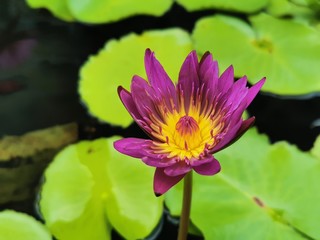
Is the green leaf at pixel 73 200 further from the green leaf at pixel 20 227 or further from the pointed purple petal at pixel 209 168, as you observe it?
the pointed purple petal at pixel 209 168

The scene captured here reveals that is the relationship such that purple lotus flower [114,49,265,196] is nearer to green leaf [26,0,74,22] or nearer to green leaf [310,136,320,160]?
green leaf [310,136,320,160]

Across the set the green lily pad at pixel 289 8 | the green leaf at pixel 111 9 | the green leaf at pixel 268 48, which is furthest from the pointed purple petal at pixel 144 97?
the green lily pad at pixel 289 8

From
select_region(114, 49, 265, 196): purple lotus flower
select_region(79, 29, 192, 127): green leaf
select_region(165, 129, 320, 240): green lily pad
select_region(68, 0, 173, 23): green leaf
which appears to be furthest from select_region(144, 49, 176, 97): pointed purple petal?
select_region(68, 0, 173, 23): green leaf

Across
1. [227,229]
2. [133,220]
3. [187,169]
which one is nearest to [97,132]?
[133,220]

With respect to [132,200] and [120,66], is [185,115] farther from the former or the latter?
[120,66]

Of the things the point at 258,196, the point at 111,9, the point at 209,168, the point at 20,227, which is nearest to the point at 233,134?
the point at 209,168

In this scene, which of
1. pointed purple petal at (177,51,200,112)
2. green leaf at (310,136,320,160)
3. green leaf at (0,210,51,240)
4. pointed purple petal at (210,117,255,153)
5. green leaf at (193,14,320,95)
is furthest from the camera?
green leaf at (193,14,320,95)
